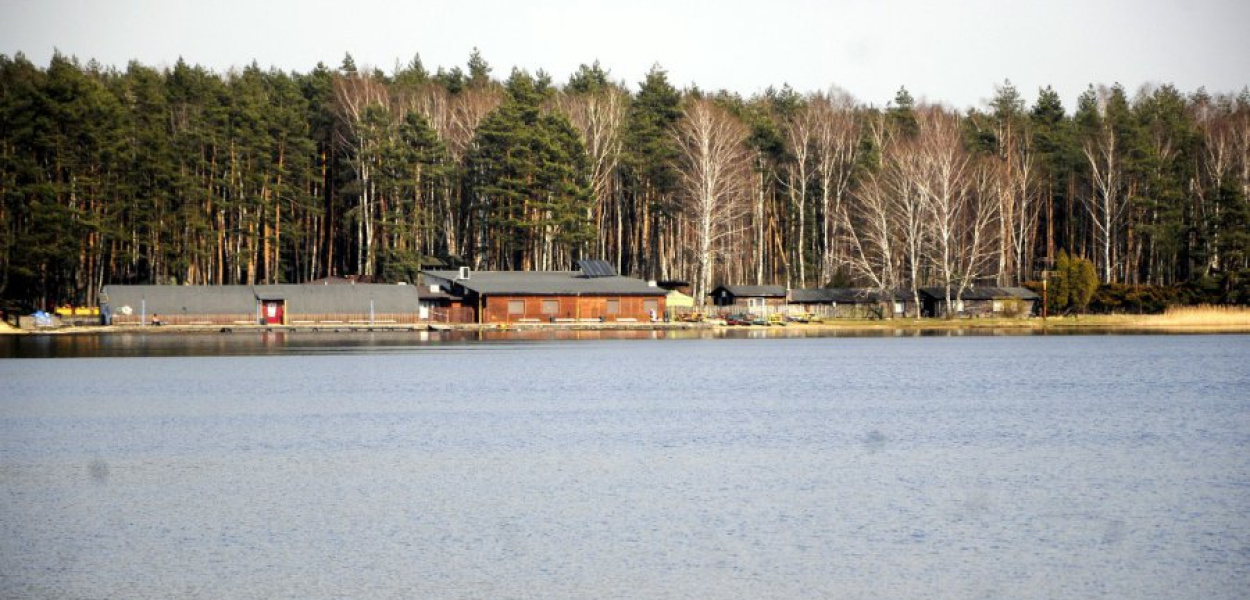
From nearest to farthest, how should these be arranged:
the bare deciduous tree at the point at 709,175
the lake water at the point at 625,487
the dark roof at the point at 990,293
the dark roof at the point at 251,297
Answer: the lake water at the point at 625,487, the dark roof at the point at 251,297, the bare deciduous tree at the point at 709,175, the dark roof at the point at 990,293

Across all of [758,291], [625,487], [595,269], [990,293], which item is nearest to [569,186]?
[595,269]

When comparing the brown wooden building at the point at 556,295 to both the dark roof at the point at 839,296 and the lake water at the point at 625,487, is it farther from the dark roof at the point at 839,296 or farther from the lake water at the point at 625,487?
the lake water at the point at 625,487

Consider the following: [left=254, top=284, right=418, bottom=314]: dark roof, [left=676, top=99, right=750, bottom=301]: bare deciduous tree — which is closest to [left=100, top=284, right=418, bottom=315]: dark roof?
[left=254, top=284, right=418, bottom=314]: dark roof

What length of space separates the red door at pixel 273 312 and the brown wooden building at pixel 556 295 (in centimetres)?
1054

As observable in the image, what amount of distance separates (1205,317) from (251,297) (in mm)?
64124

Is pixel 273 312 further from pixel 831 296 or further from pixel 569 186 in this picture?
pixel 831 296

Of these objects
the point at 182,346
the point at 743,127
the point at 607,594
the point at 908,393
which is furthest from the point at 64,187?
the point at 607,594

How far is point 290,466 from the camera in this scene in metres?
27.6

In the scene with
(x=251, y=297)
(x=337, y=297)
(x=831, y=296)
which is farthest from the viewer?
(x=831, y=296)

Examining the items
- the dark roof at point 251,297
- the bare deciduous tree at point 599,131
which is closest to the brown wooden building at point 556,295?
the dark roof at point 251,297

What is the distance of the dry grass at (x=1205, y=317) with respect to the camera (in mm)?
85875

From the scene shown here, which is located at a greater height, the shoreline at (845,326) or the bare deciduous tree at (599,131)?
the bare deciduous tree at (599,131)

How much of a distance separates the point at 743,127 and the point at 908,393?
5862 centimetres

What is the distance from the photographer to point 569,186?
90875 millimetres
